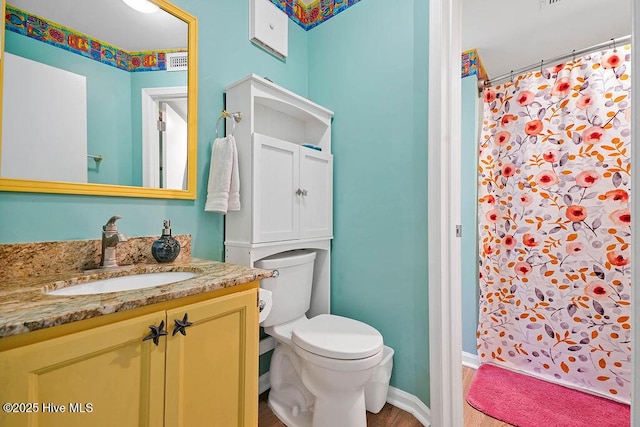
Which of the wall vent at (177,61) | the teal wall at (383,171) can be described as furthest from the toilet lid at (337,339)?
the wall vent at (177,61)

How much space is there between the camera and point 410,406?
4.83 ft

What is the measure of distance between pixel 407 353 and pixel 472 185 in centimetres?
131

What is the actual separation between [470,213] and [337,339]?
1.45 metres

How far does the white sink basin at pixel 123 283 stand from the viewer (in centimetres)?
89

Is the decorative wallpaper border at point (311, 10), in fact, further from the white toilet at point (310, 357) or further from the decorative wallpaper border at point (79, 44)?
the white toilet at point (310, 357)

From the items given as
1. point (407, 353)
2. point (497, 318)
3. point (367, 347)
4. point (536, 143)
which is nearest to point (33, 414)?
point (367, 347)

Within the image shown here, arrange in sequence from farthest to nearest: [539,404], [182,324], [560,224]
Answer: [560,224]
[539,404]
[182,324]

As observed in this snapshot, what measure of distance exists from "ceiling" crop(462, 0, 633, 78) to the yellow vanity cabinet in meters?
2.11

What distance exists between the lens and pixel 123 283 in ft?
3.28

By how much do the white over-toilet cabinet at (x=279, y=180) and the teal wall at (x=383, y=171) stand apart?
10 centimetres

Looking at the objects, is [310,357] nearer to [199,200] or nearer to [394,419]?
[394,419]

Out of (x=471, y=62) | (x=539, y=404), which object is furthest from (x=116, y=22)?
(x=539, y=404)

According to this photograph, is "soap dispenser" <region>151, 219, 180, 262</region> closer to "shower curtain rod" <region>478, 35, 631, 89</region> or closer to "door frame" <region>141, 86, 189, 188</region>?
"door frame" <region>141, 86, 189, 188</region>

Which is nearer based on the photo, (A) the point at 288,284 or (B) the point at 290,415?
(B) the point at 290,415
